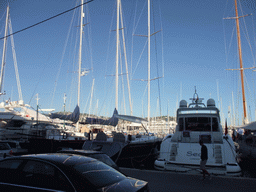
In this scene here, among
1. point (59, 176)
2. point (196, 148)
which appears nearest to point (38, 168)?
point (59, 176)

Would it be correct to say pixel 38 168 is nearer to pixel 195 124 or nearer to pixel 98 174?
pixel 98 174

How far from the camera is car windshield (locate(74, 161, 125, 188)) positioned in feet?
12.6

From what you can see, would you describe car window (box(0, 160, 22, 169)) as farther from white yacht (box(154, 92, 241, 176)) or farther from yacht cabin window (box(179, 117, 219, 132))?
yacht cabin window (box(179, 117, 219, 132))

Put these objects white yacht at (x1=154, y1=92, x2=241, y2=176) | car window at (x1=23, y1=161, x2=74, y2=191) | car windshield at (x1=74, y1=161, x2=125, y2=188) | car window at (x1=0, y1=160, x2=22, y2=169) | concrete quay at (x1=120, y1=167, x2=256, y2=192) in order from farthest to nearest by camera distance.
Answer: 1. white yacht at (x1=154, y1=92, x2=241, y2=176)
2. concrete quay at (x1=120, y1=167, x2=256, y2=192)
3. car window at (x1=0, y1=160, x2=22, y2=169)
4. car windshield at (x1=74, y1=161, x2=125, y2=188)
5. car window at (x1=23, y1=161, x2=74, y2=191)

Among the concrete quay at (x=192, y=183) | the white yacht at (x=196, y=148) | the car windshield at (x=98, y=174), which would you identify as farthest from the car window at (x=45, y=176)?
the white yacht at (x=196, y=148)

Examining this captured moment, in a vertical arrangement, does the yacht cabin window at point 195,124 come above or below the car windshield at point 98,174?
above

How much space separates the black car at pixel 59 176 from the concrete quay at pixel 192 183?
3.62 m

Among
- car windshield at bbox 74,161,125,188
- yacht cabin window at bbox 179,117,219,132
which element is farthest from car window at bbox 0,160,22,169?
yacht cabin window at bbox 179,117,219,132

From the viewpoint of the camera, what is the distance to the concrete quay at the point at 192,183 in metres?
7.41

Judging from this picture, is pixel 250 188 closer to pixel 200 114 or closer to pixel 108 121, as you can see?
pixel 200 114

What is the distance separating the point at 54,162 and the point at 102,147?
37.1 ft

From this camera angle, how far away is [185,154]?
11.3 metres

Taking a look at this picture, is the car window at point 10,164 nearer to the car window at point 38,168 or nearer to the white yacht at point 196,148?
the car window at point 38,168

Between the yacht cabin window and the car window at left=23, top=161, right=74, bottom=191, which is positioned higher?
the yacht cabin window
